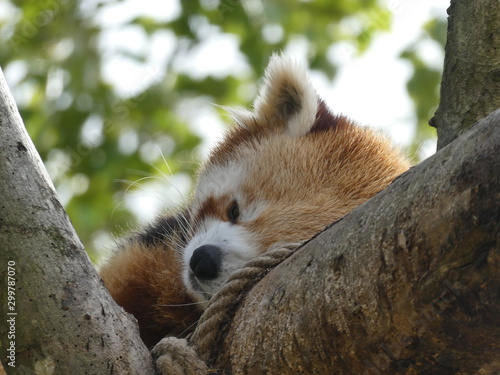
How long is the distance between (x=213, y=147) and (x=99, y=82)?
359 cm

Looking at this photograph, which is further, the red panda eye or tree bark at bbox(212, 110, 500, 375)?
the red panda eye

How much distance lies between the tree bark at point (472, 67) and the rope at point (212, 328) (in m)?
0.79

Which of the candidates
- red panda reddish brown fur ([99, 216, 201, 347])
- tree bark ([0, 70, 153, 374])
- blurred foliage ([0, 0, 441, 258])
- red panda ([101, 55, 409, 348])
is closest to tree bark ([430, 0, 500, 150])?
red panda ([101, 55, 409, 348])

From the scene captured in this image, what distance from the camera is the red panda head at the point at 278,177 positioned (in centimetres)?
247

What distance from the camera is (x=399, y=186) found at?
1485 millimetres

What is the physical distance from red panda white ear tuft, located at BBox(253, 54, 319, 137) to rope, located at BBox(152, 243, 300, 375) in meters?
1.26

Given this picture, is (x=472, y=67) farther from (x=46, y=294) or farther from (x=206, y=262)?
(x=46, y=294)

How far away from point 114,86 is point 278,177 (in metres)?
4.60

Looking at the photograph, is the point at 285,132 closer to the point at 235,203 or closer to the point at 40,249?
the point at 235,203

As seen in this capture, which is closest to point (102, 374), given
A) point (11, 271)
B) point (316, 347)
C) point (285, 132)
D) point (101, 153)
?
point (11, 271)

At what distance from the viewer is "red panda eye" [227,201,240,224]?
2678mm

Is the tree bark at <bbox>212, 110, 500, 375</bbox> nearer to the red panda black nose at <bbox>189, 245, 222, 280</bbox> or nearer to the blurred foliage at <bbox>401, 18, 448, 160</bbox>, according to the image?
the red panda black nose at <bbox>189, 245, 222, 280</bbox>


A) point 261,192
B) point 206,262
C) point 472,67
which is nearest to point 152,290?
point 206,262

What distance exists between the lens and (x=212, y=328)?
1.81m
